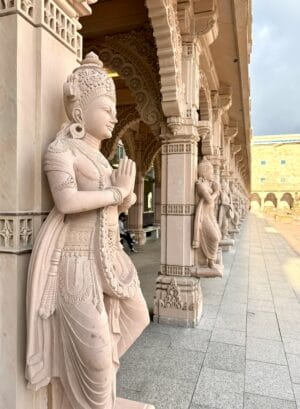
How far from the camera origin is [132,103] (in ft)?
27.3

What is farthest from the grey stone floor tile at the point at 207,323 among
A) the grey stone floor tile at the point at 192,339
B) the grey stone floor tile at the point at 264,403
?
the grey stone floor tile at the point at 264,403

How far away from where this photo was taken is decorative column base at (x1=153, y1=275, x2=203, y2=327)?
156 inches

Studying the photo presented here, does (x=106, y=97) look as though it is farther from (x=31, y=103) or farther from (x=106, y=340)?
Answer: (x=106, y=340)

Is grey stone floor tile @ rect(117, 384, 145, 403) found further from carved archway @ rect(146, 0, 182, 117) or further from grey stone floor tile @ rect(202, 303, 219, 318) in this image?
carved archway @ rect(146, 0, 182, 117)

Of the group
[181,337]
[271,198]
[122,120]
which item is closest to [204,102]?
[122,120]

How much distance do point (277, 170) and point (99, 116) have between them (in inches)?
2073

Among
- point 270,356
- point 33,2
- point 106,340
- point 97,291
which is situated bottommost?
point 270,356

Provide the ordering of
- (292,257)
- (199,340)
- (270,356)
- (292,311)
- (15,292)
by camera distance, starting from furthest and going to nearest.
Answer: (292,257), (292,311), (199,340), (270,356), (15,292)

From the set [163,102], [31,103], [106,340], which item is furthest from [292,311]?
[31,103]

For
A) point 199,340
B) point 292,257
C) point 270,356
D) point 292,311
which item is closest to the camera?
point 270,356

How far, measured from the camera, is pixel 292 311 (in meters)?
4.55

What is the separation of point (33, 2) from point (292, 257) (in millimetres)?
9122

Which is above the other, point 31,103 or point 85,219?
point 31,103

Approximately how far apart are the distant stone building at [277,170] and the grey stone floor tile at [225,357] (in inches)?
1929
